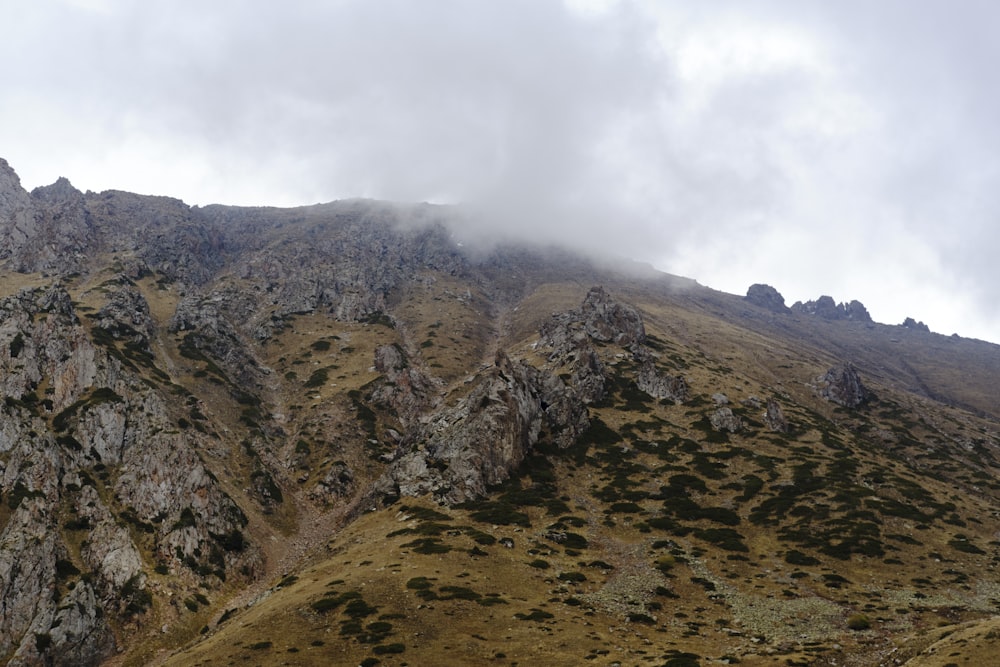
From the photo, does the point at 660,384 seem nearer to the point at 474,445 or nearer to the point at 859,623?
the point at 474,445

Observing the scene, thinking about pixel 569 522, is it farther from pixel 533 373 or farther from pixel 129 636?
pixel 129 636

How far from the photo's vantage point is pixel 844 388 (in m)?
182

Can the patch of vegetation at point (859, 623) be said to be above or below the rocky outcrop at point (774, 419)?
below

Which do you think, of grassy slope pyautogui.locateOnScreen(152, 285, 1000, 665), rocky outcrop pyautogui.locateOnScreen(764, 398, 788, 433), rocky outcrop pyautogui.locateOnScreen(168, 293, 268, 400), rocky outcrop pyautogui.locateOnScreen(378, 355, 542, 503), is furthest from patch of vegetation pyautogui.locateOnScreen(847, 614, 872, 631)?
rocky outcrop pyautogui.locateOnScreen(168, 293, 268, 400)

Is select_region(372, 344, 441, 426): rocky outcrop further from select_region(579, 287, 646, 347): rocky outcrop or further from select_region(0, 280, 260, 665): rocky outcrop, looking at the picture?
select_region(579, 287, 646, 347): rocky outcrop

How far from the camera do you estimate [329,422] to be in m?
132

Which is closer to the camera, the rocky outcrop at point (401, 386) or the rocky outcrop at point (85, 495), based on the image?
the rocky outcrop at point (85, 495)

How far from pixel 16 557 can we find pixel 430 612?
168 ft

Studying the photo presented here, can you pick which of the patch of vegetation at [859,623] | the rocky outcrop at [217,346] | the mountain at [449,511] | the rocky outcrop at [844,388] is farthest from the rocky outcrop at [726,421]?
the rocky outcrop at [217,346]

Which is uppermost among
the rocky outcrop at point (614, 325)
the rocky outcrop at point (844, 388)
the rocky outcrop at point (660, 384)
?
the rocky outcrop at point (614, 325)

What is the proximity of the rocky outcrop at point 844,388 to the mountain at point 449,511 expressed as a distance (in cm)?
970

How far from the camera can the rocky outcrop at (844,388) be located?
18038cm

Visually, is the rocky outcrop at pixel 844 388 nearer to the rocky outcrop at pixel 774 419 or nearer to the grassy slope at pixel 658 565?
the grassy slope at pixel 658 565

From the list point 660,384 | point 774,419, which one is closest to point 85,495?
point 660,384
